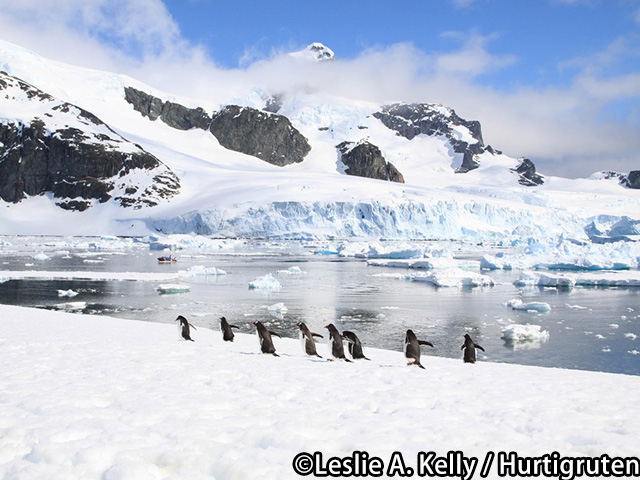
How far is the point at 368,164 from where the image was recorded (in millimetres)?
154875

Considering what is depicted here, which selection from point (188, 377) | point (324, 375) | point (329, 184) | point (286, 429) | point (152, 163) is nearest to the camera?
point (286, 429)

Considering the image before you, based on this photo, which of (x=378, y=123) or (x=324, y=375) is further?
(x=378, y=123)

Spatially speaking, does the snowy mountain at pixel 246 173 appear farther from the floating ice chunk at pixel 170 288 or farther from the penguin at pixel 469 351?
the penguin at pixel 469 351

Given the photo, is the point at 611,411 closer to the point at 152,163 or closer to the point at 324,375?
the point at 324,375

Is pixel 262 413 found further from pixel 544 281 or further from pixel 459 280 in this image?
pixel 544 281

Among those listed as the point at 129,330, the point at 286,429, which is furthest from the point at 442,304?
the point at 286,429

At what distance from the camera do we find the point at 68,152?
10838 centimetres

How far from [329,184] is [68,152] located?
175 feet

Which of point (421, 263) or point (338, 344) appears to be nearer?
point (338, 344)

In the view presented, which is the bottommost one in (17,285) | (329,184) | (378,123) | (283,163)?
(17,285)

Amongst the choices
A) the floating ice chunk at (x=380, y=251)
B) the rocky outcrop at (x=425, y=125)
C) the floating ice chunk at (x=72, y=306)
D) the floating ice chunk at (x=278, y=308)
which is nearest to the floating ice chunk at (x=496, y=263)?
the floating ice chunk at (x=380, y=251)

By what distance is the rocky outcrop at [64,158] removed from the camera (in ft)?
339

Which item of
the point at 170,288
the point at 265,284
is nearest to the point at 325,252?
the point at 265,284

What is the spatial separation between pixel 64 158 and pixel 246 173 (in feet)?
114
